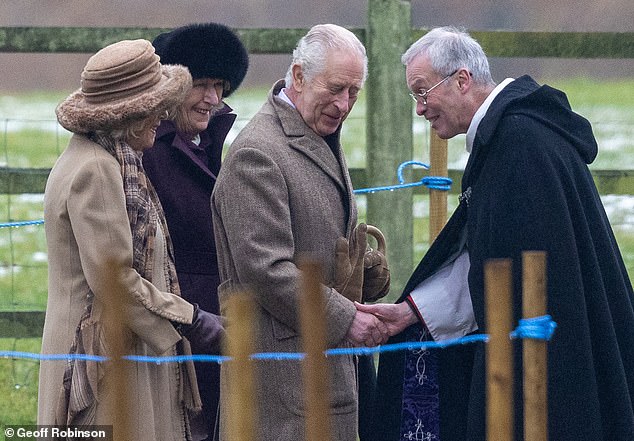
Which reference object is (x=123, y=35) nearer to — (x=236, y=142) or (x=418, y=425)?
(x=236, y=142)

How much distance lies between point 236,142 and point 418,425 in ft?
3.65

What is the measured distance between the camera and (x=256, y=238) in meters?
3.83

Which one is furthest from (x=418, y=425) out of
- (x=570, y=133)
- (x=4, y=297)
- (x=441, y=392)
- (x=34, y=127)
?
(x=34, y=127)

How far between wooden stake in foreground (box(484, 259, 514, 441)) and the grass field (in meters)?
3.58

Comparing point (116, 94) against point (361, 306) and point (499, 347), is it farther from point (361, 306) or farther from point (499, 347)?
point (499, 347)

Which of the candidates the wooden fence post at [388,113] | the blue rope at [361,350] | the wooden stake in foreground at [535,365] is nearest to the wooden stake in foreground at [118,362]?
the blue rope at [361,350]

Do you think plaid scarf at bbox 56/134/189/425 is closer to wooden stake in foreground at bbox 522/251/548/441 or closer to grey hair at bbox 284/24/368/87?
grey hair at bbox 284/24/368/87

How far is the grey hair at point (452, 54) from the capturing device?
4.03 metres

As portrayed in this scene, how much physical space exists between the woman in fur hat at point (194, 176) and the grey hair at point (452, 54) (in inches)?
34.2

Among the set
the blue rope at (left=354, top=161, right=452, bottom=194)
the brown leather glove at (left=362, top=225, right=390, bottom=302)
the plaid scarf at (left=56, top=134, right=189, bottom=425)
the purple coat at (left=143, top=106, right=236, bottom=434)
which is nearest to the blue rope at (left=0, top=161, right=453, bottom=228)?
the blue rope at (left=354, top=161, right=452, bottom=194)

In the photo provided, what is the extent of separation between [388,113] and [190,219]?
1.40m

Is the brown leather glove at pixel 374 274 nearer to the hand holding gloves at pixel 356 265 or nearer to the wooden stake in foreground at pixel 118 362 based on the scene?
the hand holding gloves at pixel 356 265

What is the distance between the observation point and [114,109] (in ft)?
12.2

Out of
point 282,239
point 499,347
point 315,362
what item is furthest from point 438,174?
point 315,362
